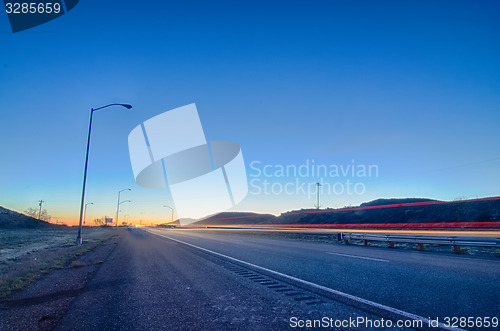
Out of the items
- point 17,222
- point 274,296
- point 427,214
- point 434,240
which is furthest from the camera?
point 17,222

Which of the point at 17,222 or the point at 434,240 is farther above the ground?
the point at 434,240

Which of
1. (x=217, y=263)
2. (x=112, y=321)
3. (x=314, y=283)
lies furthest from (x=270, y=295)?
(x=217, y=263)

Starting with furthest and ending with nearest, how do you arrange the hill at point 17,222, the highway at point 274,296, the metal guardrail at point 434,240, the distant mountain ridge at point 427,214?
the hill at point 17,222 < the distant mountain ridge at point 427,214 < the metal guardrail at point 434,240 < the highway at point 274,296

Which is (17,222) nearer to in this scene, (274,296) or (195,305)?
(195,305)

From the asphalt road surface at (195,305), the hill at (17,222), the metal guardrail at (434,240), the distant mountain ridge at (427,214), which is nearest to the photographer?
the asphalt road surface at (195,305)

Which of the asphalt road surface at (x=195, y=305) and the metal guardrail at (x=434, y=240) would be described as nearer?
the asphalt road surface at (x=195, y=305)

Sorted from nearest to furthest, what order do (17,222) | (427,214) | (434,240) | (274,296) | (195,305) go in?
(195,305) < (274,296) < (434,240) < (427,214) < (17,222)

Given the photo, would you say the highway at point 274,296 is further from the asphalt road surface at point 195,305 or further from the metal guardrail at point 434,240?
the metal guardrail at point 434,240

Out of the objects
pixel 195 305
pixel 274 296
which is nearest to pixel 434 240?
pixel 274 296

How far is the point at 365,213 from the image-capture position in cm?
5728

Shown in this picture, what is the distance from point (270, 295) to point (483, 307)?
127 inches

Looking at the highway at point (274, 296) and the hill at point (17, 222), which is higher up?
the highway at point (274, 296)

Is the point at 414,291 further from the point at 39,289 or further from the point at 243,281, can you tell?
the point at 39,289

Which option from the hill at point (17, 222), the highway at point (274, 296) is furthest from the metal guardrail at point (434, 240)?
the hill at point (17, 222)
